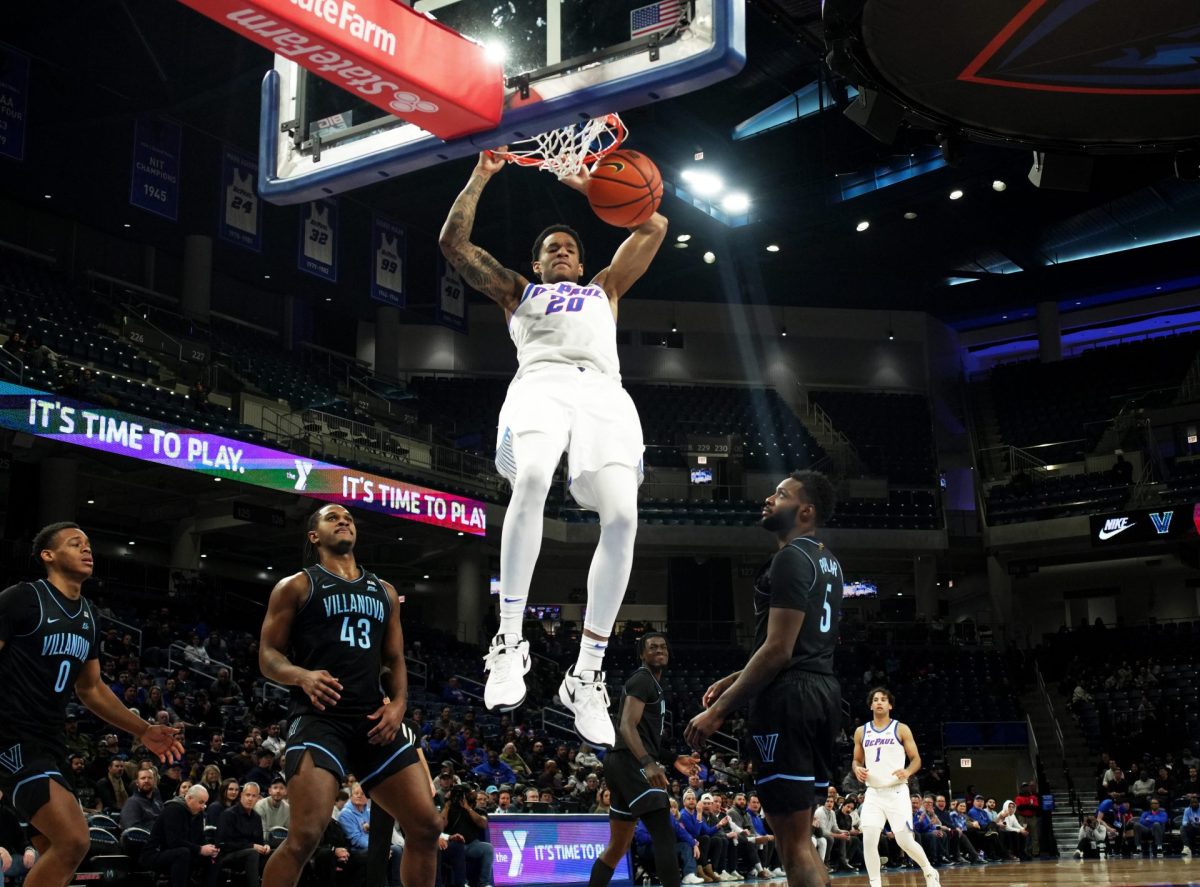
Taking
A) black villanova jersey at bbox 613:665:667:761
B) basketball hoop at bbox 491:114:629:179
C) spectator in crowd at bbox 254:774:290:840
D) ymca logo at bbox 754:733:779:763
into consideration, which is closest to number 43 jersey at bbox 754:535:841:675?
ymca logo at bbox 754:733:779:763

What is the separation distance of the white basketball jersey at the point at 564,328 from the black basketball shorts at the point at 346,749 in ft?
5.64

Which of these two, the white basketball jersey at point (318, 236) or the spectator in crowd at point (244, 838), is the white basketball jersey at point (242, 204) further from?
the spectator in crowd at point (244, 838)

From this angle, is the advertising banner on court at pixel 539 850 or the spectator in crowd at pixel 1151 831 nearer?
the advertising banner on court at pixel 539 850

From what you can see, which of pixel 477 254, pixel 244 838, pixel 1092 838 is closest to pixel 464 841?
pixel 244 838

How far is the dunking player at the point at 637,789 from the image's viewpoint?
6949 mm

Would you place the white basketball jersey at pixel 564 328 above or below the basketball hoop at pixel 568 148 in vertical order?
below

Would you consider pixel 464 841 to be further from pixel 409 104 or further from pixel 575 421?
pixel 409 104

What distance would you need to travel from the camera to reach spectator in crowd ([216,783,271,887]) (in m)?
10.7

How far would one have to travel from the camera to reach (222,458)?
72.0 feet

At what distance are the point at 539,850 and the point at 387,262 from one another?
1777 cm

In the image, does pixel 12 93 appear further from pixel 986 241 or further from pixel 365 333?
pixel 986 241

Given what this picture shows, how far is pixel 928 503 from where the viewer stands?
109 feet

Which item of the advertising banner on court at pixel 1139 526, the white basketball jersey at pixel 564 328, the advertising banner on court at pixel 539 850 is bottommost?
the advertising banner on court at pixel 539 850

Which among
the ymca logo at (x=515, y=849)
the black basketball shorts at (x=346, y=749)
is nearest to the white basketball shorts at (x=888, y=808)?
the ymca logo at (x=515, y=849)
